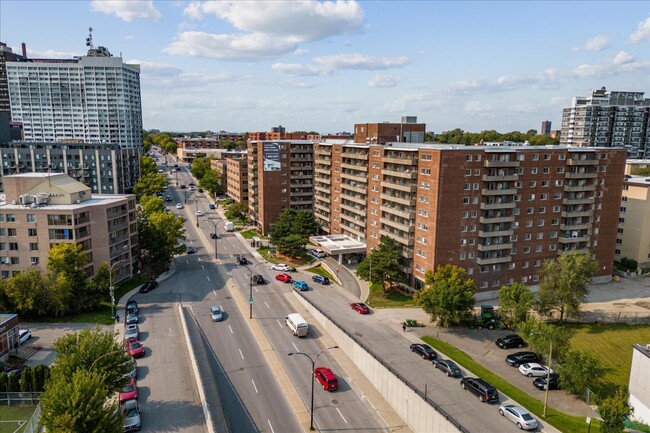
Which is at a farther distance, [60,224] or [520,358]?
[60,224]

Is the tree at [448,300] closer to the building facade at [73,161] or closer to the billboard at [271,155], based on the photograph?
the billboard at [271,155]

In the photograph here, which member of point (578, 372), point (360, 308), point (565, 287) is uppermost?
point (565, 287)

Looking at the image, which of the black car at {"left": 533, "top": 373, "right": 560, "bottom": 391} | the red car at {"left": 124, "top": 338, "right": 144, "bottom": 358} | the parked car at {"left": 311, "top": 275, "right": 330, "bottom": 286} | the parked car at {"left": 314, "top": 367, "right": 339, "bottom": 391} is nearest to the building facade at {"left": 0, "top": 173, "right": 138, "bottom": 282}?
the red car at {"left": 124, "top": 338, "right": 144, "bottom": 358}

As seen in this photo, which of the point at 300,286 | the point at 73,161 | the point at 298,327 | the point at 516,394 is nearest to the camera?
the point at 516,394

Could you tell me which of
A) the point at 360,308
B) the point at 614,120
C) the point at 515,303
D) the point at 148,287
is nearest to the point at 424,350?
the point at 515,303

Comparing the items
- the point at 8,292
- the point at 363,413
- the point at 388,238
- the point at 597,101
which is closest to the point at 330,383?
the point at 363,413

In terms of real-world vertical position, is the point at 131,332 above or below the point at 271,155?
below

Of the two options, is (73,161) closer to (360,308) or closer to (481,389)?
(360,308)
